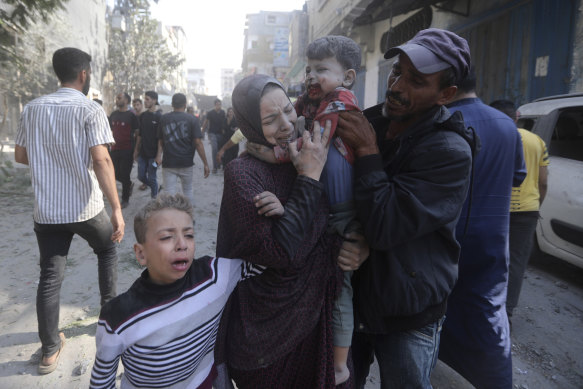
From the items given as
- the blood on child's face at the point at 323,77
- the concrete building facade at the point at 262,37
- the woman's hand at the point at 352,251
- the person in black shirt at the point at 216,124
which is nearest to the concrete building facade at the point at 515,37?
the person in black shirt at the point at 216,124

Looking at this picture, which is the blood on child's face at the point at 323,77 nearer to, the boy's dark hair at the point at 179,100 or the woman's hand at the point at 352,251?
the woman's hand at the point at 352,251

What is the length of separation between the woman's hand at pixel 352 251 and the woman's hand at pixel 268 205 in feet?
0.94

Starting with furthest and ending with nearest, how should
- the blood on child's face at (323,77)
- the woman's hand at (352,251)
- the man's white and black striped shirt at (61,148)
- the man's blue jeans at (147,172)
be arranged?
1. the man's blue jeans at (147,172)
2. the man's white and black striped shirt at (61,148)
3. the blood on child's face at (323,77)
4. the woman's hand at (352,251)

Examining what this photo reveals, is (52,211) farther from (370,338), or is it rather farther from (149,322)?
(370,338)

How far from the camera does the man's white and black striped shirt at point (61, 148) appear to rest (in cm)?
238

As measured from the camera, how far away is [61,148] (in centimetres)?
241

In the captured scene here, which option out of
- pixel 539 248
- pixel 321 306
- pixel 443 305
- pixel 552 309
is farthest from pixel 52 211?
pixel 539 248

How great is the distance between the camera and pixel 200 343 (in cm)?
147

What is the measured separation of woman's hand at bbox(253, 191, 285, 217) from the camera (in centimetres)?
116

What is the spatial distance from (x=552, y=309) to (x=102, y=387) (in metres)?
4.10

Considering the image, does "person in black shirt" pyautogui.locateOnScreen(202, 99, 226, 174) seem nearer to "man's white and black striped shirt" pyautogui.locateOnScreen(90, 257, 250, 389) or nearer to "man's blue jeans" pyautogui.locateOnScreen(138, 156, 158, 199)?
"man's blue jeans" pyautogui.locateOnScreen(138, 156, 158, 199)

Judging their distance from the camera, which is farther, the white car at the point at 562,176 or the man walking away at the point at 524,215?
the white car at the point at 562,176

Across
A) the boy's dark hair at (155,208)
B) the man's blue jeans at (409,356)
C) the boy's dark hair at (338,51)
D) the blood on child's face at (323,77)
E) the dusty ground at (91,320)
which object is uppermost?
the boy's dark hair at (338,51)

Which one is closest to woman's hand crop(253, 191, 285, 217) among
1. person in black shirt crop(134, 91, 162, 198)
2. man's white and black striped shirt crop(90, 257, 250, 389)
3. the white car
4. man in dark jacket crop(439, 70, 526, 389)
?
man's white and black striped shirt crop(90, 257, 250, 389)
